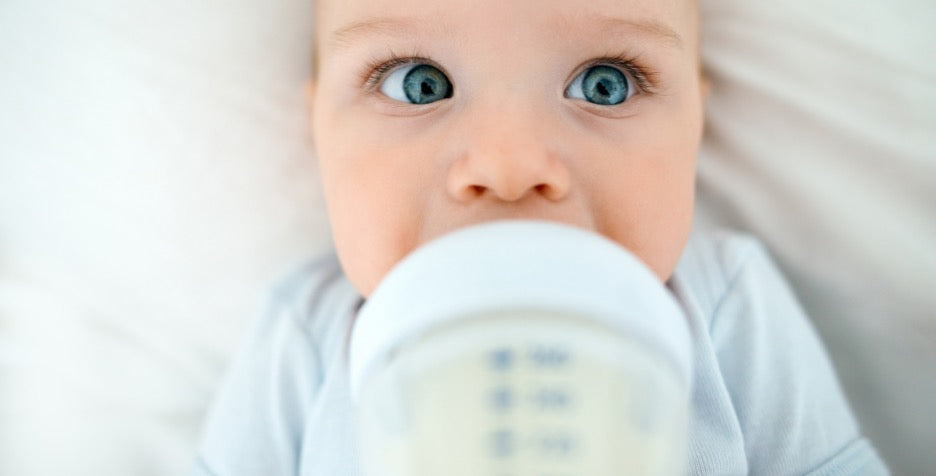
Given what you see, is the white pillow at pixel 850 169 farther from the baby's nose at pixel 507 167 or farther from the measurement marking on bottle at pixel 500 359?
the measurement marking on bottle at pixel 500 359

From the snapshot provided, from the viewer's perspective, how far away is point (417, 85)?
81cm

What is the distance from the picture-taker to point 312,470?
0.92 m

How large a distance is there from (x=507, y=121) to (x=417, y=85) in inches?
5.5

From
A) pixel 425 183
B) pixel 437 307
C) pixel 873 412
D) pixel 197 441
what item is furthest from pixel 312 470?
pixel 873 412

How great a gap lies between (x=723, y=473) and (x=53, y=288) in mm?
908

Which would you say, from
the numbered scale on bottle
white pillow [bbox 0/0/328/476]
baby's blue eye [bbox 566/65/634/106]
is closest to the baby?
baby's blue eye [bbox 566/65/634/106]

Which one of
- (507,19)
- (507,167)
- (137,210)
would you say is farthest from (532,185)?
(137,210)

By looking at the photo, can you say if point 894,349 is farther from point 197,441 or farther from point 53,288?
point 53,288

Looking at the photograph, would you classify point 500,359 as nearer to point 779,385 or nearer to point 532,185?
point 532,185

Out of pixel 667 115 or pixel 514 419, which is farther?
pixel 667 115

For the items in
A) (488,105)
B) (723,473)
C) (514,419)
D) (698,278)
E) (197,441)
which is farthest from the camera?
(197,441)

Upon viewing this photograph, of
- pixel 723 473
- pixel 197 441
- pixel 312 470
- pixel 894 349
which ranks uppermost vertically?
pixel 894 349

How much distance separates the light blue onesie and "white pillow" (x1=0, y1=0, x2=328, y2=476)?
96 millimetres

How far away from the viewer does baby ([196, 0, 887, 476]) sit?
72 cm
